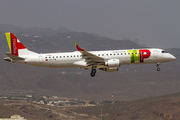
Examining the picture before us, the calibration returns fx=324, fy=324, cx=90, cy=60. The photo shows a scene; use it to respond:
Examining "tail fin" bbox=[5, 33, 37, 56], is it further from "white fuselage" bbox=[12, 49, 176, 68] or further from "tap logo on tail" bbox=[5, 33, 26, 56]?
"white fuselage" bbox=[12, 49, 176, 68]

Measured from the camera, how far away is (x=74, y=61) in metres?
68.7

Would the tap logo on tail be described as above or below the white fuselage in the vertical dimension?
above

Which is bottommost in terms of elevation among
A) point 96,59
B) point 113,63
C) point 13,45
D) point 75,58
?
point 113,63

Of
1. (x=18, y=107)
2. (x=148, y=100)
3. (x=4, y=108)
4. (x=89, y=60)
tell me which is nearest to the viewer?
(x=89, y=60)

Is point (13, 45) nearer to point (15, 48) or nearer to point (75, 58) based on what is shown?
point (15, 48)

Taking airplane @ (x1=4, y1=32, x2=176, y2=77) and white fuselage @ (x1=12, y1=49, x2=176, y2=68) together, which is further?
white fuselage @ (x1=12, y1=49, x2=176, y2=68)

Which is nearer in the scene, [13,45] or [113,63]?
[113,63]

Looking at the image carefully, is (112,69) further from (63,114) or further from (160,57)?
(63,114)

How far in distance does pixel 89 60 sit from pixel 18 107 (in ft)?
372

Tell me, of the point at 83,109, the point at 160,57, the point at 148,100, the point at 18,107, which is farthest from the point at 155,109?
the point at 160,57

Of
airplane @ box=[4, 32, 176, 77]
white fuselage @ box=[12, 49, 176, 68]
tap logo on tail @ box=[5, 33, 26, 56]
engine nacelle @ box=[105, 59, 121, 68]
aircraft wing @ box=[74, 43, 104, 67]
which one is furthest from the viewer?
tap logo on tail @ box=[5, 33, 26, 56]

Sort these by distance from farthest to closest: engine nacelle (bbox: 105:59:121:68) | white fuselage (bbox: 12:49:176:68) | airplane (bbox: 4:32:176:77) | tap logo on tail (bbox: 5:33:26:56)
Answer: tap logo on tail (bbox: 5:33:26:56) < white fuselage (bbox: 12:49:176:68) < airplane (bbox: 4:32:176:77) < engine nacelle (bbox: 105:59:121:68)

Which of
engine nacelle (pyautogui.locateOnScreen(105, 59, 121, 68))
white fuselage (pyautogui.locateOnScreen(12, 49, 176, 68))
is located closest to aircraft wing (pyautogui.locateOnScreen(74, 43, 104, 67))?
white fuselage (pyautogui.locateOnScreen(12, 49, 176, 68))

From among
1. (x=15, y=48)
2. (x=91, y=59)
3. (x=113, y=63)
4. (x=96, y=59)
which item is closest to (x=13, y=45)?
(x=15, y=48)
